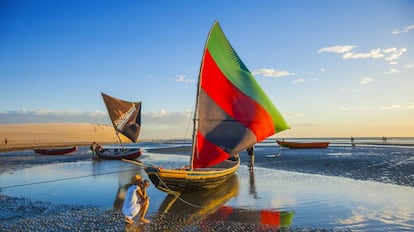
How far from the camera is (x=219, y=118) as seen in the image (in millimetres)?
14312

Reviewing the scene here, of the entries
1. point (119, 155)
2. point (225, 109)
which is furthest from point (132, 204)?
point (119, 155)

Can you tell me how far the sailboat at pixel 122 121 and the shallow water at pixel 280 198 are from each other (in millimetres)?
14577

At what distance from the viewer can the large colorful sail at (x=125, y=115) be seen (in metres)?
34.9

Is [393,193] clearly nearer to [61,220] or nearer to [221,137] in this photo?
[221,137]

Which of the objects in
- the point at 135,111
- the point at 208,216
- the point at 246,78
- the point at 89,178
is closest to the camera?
the point at 208,216

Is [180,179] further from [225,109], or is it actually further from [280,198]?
[280,198]

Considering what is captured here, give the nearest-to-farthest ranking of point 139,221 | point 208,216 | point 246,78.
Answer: point 139,221
point 208,216
point 246,78

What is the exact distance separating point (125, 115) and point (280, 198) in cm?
2549

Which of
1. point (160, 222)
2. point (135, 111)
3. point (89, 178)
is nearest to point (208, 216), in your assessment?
point (160, 222)

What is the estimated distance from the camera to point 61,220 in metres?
10.6

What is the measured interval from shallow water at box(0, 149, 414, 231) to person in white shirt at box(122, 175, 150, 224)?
1145mm

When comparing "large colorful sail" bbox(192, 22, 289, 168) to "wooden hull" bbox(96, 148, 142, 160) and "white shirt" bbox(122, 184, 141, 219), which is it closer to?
"white shirt" bbox(122, 184, 141, 219)

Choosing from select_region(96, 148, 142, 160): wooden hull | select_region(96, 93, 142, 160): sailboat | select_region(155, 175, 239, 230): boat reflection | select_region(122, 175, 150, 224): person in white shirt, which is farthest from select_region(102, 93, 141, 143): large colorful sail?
select_region(122, 175, 150, 224): person in white shirt

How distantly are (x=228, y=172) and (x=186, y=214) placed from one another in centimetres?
590
